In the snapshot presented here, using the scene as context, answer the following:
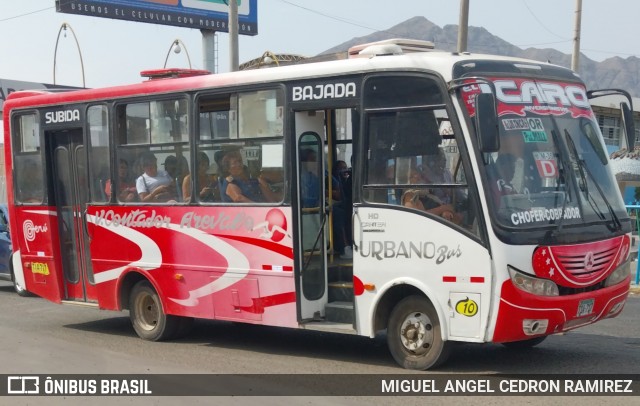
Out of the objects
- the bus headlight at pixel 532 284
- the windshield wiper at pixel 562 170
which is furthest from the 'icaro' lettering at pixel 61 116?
the bus headlight at pixel 532 284

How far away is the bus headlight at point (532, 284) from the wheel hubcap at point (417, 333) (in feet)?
3.53

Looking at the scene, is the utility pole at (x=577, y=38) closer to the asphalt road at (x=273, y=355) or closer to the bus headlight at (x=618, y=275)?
the asphalt road at (x=273, y=355)

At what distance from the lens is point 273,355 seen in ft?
34.3

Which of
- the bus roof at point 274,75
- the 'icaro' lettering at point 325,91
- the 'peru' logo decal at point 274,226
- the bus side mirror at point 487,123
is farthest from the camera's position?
the 'peru' logo decal at point 274,226

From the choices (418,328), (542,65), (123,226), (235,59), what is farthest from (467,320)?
(235,59)

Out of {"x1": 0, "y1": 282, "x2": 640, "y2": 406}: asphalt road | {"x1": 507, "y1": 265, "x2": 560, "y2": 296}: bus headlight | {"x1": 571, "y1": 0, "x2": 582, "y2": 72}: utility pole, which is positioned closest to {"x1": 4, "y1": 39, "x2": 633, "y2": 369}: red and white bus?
{"x1": 507, "y1": 265, "x2": 560, "y2": 296}: bus headlight

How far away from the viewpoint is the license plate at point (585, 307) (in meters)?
8.58

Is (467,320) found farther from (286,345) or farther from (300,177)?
(286,345)

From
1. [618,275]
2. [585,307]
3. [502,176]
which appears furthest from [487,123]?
[618,275]

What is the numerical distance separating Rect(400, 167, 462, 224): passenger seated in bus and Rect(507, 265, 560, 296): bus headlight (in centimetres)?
75

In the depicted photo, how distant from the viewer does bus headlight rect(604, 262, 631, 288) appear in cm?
900

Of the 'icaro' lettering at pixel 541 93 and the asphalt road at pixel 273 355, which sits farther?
the 'icaro' lettering at pixel 541 93

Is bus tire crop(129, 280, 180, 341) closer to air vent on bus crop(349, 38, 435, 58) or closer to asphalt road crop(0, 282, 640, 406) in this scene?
asphalt road crop(0, 282, 640, 406)

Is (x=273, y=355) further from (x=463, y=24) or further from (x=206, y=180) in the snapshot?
(x=463, y=24)
